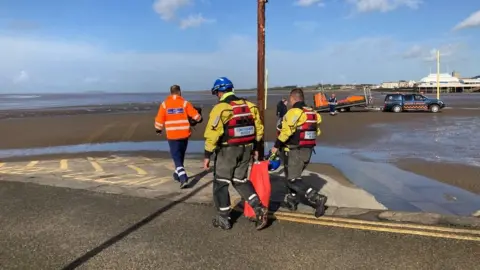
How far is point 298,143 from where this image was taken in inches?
241

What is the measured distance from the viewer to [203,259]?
14.9ft

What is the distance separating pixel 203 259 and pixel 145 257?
0.62 m

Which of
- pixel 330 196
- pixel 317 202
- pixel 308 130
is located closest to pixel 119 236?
pixel 317 202

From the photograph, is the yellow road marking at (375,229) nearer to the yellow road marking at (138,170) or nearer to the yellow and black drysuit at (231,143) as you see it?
the yellow and black drysuit at (231,143)

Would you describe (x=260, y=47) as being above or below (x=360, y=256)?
above

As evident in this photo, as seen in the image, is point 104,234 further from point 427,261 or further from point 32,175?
point 32,175

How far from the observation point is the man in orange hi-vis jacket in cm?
816

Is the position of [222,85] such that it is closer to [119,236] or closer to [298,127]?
[298,127]

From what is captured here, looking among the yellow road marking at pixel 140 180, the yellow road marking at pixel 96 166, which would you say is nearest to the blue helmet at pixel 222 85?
the yellow road marking at pixel 140 180

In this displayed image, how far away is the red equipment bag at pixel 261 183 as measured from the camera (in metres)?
5.91

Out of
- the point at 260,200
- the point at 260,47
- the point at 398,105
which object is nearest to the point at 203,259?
the point at 260,200

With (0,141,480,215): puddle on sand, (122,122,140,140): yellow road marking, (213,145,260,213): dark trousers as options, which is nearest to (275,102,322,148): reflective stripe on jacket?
(213,145,260,213): dark trousers

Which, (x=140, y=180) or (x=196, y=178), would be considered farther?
(x=196, y=178)

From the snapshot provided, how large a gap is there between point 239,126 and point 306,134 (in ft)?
3.72
